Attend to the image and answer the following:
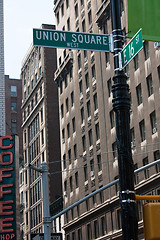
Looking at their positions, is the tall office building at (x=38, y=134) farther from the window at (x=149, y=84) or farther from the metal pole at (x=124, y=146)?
the metal pole at (x=124, y=146)

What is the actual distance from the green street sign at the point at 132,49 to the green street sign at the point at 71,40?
75 cm

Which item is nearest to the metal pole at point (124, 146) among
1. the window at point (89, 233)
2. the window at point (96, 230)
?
the window at point (96, 230)

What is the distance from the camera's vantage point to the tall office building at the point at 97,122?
51406mm

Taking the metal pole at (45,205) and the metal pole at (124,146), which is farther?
the metal pole at (45,205)

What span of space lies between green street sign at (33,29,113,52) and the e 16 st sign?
34952 millimetres

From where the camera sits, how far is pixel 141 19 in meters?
11.8

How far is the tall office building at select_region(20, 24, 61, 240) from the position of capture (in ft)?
283

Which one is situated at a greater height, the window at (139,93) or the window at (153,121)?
the window at (139,93)

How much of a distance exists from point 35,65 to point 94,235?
135 feet

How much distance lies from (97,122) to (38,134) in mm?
29092

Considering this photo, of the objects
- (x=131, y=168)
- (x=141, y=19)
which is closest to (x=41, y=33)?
(x=141, y=19)

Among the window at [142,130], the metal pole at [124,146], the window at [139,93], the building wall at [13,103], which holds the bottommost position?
the metal pole at [124,146]

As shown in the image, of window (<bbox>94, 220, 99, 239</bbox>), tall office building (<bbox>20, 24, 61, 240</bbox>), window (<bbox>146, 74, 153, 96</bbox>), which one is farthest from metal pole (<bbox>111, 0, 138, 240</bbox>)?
tall office building (<bbox>20, 24, 61, 240</bbox>)

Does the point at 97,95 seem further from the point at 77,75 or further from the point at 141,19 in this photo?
the point at 141,19
